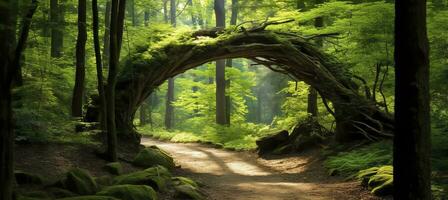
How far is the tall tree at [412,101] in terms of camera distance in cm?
479

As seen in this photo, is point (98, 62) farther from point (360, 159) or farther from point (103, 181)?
point (360, 159)

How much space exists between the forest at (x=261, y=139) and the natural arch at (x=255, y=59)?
4 centimetres

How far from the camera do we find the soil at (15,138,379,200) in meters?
8.20

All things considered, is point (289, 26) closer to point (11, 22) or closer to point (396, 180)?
point (396, 180)

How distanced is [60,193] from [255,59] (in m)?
8.91

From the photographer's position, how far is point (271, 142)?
51.6ft

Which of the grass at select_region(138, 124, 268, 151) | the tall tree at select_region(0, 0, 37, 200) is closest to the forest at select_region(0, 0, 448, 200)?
the tall tree at select_region(0, 0, 37, 200)

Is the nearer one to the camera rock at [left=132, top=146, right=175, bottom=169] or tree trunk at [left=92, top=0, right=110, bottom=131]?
tree trunk at [left=92, top=0, right=110, bottom=131]

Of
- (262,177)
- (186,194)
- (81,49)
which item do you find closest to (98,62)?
(81,49)

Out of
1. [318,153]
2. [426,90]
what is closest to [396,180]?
[426,90]

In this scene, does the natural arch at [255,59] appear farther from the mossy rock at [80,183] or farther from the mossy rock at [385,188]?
the mossy rock at [80,183]

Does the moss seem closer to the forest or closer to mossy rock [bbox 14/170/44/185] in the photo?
the forest

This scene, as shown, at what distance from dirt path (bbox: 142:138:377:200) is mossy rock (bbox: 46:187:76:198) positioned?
112 inches

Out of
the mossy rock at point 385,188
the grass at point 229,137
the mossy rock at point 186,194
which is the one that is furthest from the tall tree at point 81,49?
the grass at point 229,137
